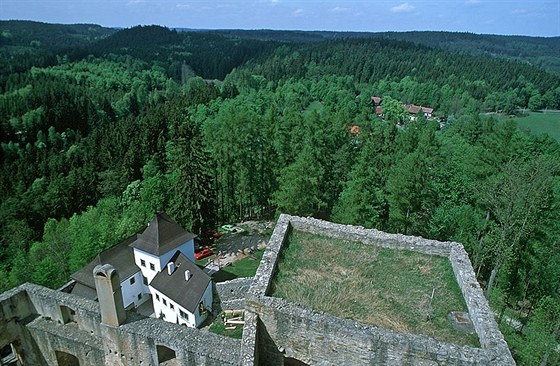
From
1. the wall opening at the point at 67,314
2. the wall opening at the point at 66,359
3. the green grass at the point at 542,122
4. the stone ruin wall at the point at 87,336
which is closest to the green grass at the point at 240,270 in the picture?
the wall opening at the point at 66,359

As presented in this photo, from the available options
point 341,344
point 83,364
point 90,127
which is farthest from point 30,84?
point 341,344

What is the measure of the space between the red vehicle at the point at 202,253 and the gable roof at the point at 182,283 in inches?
267

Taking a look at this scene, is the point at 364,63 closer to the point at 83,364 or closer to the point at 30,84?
the point at 30,84

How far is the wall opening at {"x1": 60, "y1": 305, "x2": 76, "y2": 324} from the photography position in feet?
54.3

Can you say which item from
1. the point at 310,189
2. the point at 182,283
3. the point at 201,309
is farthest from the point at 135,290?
the point at 310,189

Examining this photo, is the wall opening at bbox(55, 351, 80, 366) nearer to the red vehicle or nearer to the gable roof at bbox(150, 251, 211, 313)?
the gable roof at bbox(150, 251, 211, 313)

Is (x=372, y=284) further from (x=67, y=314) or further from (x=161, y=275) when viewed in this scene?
(x=161, y=275)

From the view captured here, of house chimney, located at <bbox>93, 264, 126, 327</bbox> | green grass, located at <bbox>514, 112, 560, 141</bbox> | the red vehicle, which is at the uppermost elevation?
house chimney, located at <bbox>93, 264, 126, 327</bbox>

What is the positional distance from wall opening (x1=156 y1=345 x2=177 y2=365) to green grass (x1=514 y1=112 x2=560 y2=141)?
81.6 m

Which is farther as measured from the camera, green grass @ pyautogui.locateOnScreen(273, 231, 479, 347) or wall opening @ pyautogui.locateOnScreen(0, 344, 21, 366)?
wall opening @ pyautogui.locateOnScreen(0, 344, 21, 366)

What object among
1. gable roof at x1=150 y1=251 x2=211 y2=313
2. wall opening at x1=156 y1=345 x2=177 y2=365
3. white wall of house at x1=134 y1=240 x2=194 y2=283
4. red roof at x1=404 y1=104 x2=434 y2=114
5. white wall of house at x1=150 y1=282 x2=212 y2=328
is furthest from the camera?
red roof at x1=404 y1=104 x2=434 y2=114

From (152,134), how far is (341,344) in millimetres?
42297

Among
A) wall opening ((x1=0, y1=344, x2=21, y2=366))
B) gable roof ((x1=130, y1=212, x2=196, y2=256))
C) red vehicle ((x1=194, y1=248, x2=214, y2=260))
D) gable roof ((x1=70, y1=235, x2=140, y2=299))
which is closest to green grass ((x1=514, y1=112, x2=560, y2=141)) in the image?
red vehicle ((x1=194, y1=248, x2=214, y2=260))

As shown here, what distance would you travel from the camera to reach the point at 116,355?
14.7 m
